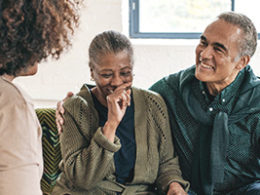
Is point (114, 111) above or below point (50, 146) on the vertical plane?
above

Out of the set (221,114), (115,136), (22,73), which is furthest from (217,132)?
(22,73)

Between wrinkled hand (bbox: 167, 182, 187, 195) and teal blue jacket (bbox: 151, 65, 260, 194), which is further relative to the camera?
teal blue jacket (bbox: 151, 65, 260, 194)

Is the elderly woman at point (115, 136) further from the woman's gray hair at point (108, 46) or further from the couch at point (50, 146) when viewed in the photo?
the couch at point (50, 146)

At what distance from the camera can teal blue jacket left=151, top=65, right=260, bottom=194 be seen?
190cm

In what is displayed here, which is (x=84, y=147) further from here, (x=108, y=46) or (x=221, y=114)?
(x=221, y=114)

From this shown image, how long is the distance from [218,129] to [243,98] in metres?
0.19

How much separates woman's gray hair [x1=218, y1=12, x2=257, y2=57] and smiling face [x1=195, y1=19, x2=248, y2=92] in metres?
0.02

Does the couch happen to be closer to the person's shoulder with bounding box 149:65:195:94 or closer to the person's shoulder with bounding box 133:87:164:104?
the person's shoulder with bounding box 133:87:164:104

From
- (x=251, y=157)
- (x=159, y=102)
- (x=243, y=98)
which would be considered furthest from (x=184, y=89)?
(x=251, y=157)

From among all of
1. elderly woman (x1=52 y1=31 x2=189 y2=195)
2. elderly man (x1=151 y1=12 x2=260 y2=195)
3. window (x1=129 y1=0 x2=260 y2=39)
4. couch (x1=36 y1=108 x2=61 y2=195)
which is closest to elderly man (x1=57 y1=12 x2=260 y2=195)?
elderly man (x1=151 y1=12 x2=260 y2=195)

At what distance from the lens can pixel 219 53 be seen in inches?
74.5

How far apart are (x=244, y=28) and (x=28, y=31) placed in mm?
1220

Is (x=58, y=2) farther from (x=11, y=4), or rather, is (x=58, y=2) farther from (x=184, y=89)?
(x=184, y=89)

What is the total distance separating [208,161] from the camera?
6.42 ft
